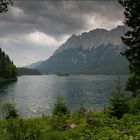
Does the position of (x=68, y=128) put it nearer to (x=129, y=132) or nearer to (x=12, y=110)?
(x=129, y=132)

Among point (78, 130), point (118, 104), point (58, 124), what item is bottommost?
point (78, 130)

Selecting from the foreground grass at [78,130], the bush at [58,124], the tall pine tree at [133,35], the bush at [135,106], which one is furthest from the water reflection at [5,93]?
the foreground grass at [78,130]

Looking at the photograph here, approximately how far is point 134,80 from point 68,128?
22224 millimetres

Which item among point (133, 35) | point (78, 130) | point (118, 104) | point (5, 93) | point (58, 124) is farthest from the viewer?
point (5, 93)

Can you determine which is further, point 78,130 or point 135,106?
point 135,106

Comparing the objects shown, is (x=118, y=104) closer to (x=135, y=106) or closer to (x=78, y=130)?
(x=135, y=106)

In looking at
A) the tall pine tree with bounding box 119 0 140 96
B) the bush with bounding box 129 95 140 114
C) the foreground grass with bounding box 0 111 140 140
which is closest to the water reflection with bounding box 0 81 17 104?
the tall pine tree with bounding box 119 0 140 96

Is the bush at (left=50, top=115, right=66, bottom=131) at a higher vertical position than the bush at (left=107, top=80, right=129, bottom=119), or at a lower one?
lower

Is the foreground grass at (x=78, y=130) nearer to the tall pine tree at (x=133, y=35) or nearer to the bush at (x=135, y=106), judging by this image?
the bush at (x=135, y=106)

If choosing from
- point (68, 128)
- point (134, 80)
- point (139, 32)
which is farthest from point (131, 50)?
point (68, 128)

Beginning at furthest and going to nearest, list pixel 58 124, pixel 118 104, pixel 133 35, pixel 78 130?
pixel 133 35 → pixel 118 104 → pixel 58 124 → pixel 78 130

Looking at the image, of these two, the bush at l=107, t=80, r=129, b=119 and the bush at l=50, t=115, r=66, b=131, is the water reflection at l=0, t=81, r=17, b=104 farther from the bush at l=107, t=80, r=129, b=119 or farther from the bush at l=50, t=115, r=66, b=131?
the bush at l=50, t=115, r=66, b=131

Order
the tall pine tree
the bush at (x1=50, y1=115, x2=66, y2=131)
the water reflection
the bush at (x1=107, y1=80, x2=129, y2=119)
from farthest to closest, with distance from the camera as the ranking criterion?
the water reflection, the tall pine tree, the bush at (x1=107, y1=80, x2=129, y2=119), the bush at (x1=50, y1=115, x2=66, y2=131)

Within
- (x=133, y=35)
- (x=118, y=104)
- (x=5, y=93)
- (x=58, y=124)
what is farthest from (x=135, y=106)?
(x=5, y=93)
